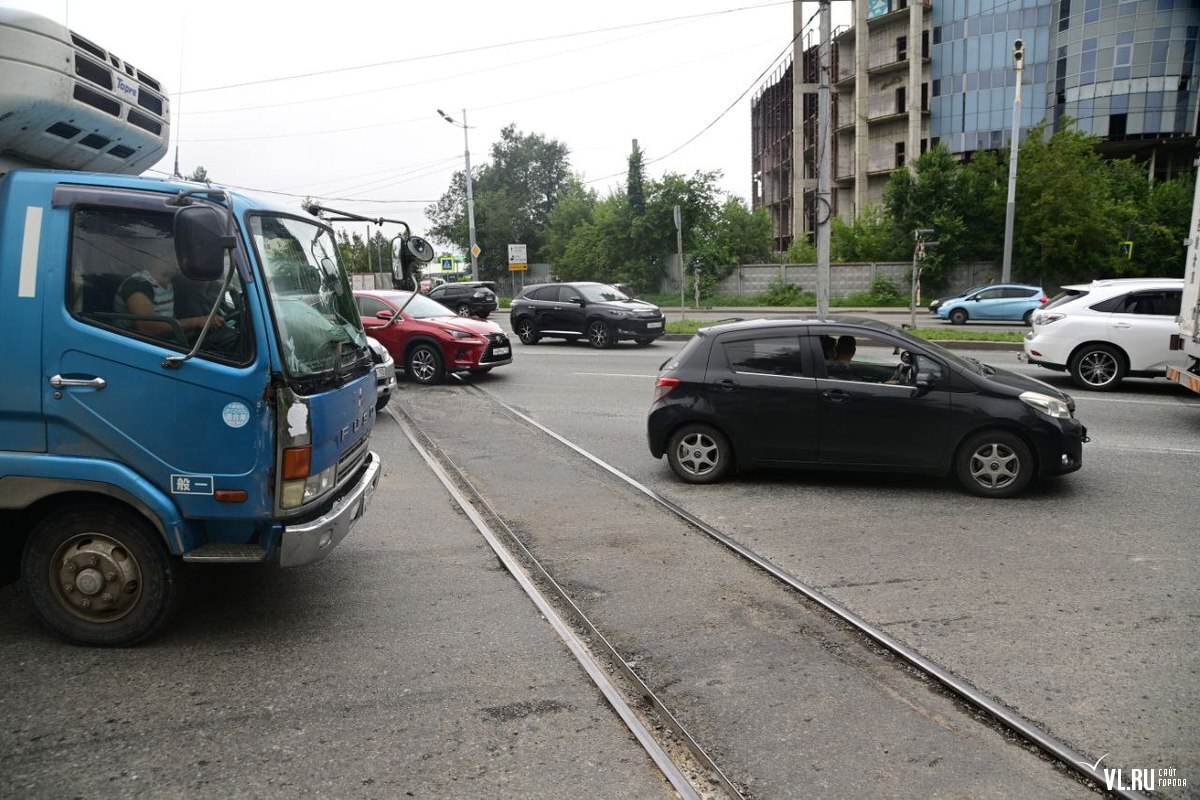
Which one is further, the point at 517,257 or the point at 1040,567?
the point at 517,257

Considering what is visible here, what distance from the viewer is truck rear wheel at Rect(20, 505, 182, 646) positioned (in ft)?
13.6

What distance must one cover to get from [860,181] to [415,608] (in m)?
60.7

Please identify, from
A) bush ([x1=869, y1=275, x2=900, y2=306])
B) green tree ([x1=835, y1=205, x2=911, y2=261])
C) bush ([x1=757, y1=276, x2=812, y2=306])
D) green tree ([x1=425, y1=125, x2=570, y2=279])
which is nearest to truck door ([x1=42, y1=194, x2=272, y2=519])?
bush ([x1=757, y1=276, x2=812, y2=306])

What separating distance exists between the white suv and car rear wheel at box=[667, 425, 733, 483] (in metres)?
7.92

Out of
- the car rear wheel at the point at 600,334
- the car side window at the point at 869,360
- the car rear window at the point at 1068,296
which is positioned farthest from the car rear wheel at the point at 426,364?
the car rear window at the point at 1068,296

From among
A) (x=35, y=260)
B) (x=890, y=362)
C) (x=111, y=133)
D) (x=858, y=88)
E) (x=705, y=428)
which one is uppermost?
(x=858, y=88)

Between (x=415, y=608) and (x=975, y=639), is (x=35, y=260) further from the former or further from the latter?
(x=975, y=639)

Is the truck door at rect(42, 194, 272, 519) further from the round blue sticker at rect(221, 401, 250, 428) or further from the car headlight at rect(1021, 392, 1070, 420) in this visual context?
the car headlight at rect(1021, 392, 1070, 420)

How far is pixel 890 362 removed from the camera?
292 inches

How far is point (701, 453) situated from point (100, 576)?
16.7 feet

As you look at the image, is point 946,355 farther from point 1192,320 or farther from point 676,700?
point 676,700

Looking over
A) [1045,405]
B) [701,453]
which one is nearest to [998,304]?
[1045,405]

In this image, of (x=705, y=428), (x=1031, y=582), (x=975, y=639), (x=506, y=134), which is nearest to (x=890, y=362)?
(x=705, y=428)

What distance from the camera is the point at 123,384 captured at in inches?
158
